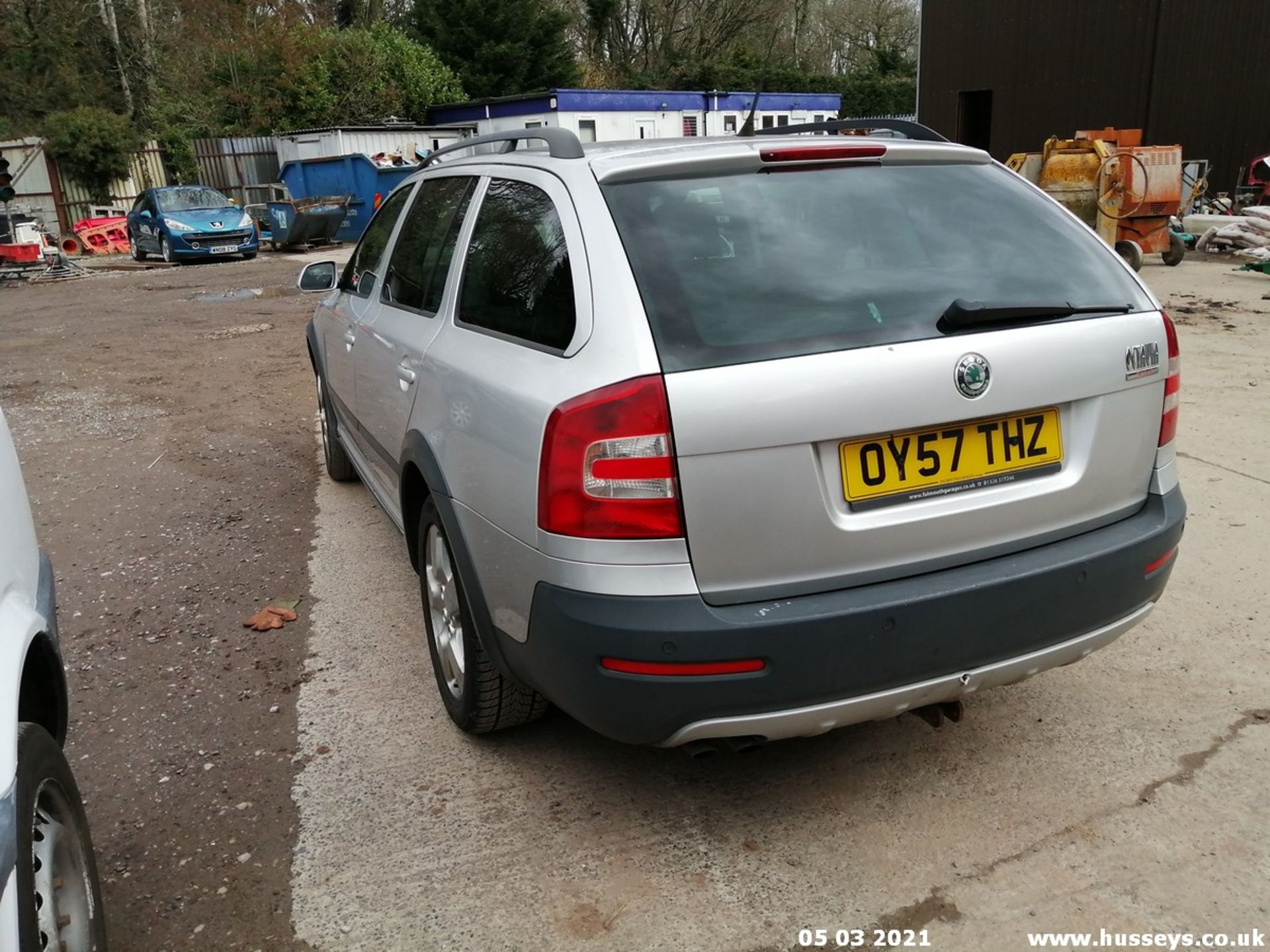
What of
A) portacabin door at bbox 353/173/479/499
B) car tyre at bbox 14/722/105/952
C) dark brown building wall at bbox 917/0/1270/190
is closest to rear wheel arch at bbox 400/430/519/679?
portacabin door at bbox 353/173/479/499

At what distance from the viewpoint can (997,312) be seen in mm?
2531

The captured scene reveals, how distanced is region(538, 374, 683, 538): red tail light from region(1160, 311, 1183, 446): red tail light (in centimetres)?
143

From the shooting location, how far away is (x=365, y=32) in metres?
31.5

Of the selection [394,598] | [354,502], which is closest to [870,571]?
[394,598]

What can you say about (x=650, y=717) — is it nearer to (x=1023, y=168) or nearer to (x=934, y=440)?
(x=934, y=440)

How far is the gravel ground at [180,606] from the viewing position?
2.75 meters

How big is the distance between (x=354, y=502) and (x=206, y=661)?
1870 mm

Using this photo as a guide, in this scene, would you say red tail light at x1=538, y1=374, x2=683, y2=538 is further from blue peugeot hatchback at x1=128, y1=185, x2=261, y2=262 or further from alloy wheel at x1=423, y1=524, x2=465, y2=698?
blue peugeot hatchback at x1=128, y1=185, x2=261, y2=262

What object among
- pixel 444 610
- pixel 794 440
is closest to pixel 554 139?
pixel 794 440

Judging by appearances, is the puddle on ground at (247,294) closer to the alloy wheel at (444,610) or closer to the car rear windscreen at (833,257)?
the alloy wheel at (444,610)

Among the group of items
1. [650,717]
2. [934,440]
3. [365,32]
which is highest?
[365,32]

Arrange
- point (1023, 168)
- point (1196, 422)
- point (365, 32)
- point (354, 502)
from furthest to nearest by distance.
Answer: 1. point (365, 32)
2. point (1023, 168)
3. point (1196, 422)
4. point (354, 502)

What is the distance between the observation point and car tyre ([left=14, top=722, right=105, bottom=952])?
176 cm

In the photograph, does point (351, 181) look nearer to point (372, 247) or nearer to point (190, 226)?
point (190, 226)
